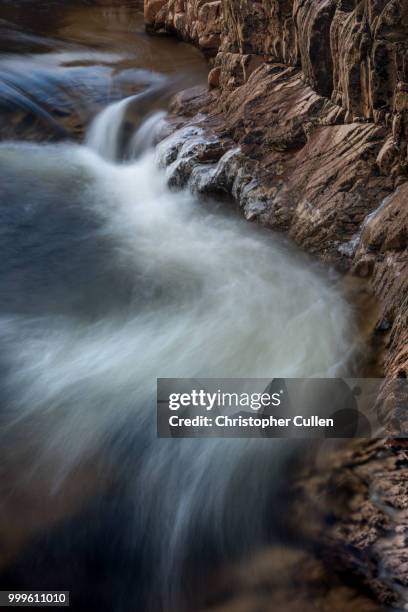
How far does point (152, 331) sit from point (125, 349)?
31 centimetres

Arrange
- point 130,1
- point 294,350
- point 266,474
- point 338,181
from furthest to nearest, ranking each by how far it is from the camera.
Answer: point 130,1
point 338,181
point 294,350
point 266,474

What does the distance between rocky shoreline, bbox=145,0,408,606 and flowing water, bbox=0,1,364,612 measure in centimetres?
33

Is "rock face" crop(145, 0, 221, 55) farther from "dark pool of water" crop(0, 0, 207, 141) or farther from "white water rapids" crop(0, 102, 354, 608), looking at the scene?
"white water rapids" crop(0, 102, 354, 608)

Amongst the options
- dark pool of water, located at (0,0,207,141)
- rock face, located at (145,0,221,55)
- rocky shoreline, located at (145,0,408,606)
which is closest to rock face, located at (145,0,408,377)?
rocky shoreline, located at (145,0,408,606)

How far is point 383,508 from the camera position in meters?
3.11

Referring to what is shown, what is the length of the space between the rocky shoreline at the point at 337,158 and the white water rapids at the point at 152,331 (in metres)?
0.34

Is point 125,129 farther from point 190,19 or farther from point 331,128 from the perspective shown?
point 331,128

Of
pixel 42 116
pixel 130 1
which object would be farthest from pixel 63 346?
pixel 130 1

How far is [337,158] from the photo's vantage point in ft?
18.2

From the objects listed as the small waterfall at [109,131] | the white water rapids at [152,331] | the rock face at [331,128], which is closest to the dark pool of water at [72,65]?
the small waterfall at [109,131]

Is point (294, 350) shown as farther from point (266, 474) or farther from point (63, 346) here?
point (63, 346)

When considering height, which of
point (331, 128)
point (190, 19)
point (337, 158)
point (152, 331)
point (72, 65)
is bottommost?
point (152, 331)

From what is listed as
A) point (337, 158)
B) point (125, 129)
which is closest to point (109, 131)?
point (125, 129)

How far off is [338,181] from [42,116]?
18.2ft
